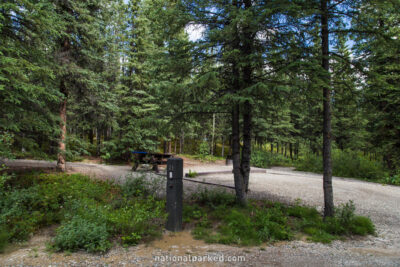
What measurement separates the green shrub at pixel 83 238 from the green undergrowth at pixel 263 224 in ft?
5.50

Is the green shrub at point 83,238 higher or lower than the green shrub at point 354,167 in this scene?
lower

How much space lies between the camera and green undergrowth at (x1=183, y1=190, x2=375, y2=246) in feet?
13.7

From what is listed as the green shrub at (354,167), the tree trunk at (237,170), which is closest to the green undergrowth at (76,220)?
the tree trunk at (237,170)

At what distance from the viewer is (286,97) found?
516 cm

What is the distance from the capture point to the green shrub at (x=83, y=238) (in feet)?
11.3

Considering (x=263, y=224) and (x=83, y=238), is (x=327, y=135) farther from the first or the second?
(x=83, y=238)

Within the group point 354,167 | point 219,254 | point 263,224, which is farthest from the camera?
point 354,167

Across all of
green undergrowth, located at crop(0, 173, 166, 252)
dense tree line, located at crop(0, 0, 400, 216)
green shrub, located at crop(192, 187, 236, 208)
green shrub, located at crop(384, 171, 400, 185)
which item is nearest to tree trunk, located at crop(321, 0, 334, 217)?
dense tree line, located at crop(0, 0, 400, 216)

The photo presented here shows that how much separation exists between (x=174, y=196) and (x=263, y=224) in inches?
75.1

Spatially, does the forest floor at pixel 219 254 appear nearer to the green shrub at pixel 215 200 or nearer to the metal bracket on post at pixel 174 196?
the metal bracket on post at pixel 174 196

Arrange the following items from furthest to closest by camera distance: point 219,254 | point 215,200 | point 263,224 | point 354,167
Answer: point 354,167, point 215,200, point 263,224, point 219,254

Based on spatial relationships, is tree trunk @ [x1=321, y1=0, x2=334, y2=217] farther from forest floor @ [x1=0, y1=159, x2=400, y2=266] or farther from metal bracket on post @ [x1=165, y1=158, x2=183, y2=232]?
metal bracket on post @ [x1=165, y1=158, x2=183, y2=232]

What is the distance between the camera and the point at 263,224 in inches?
176

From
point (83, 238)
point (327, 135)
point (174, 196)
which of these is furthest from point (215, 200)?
point (83, 238)
